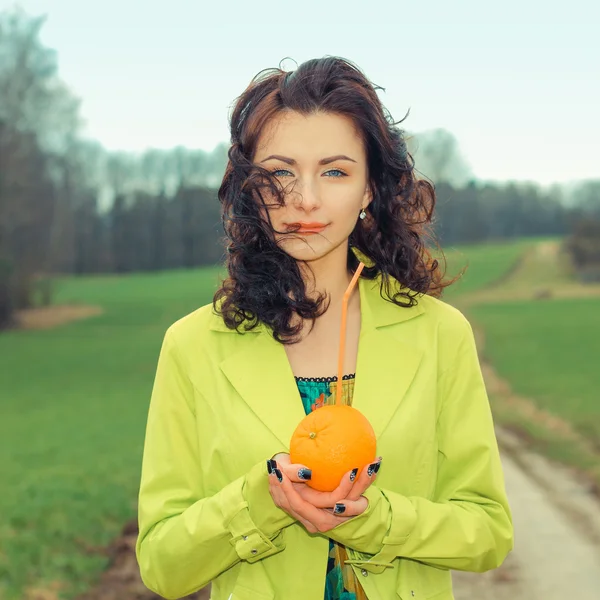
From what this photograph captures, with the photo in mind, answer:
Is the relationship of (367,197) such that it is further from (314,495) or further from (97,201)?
(97,201)

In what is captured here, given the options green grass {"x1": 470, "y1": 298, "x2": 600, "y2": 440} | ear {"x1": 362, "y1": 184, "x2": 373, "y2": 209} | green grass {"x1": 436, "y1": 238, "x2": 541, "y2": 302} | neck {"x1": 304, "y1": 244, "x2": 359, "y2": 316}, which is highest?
ear {"x1": 362, "y1": 184, "x2": 373, "y2": 209}

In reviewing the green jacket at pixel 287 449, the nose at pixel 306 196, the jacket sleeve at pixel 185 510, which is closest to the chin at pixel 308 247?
the nose at pixel 306 196

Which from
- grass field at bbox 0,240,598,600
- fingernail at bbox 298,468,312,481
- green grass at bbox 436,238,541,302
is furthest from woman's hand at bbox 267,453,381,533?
green grass at bbox 436,238,541,302

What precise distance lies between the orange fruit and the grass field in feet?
3.49

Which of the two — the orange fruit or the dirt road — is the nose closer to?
the orange fruit

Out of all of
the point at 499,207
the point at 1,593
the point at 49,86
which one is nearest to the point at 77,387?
the point at 1,593

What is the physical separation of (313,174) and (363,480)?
0.84 meters

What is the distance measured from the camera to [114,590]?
250 inches

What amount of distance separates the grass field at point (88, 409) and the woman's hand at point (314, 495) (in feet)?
3.80

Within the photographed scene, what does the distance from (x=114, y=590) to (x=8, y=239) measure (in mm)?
33808

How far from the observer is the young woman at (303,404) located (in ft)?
7.38

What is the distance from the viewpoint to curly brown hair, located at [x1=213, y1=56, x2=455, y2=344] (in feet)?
7.79

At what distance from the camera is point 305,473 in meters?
1.99

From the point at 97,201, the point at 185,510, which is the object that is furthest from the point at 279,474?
the point at 97,201
